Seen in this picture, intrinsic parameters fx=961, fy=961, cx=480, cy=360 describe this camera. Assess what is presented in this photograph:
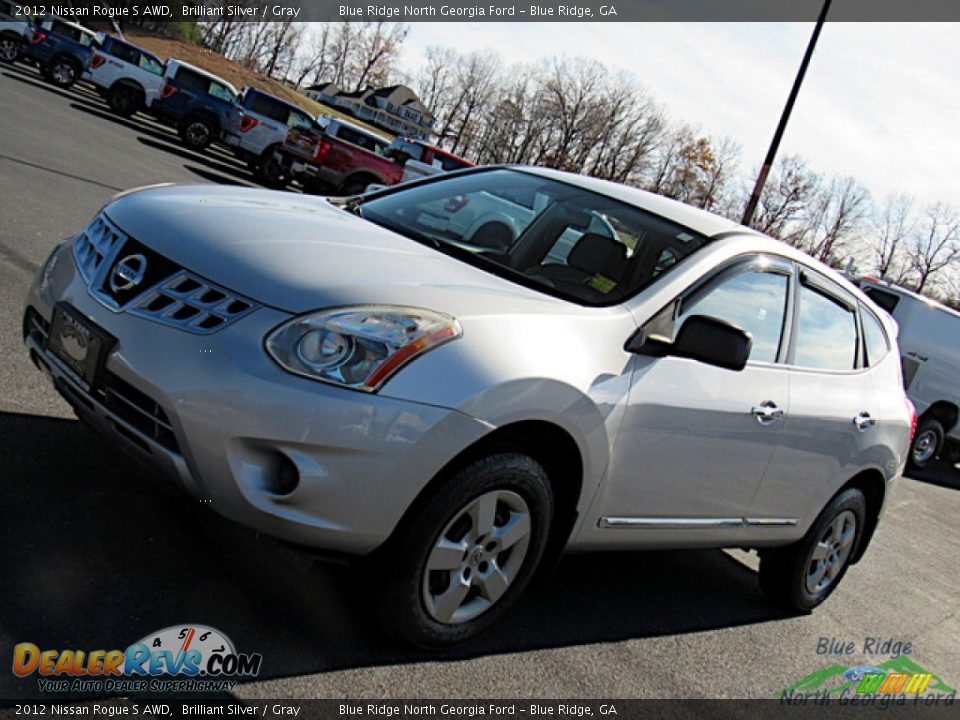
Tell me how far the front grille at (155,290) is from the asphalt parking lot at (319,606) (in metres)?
0.71

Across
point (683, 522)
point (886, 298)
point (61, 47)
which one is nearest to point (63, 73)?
point (61, 47)

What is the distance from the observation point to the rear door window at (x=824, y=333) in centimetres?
451

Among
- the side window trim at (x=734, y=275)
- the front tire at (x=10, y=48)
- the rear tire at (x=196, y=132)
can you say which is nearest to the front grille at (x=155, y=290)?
the side window trim at (x=734, y=275)

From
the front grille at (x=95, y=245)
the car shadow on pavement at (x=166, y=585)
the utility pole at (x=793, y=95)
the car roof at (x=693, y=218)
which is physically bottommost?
the car shadow on pavement at (x=166, y=585)

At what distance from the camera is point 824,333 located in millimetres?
4691

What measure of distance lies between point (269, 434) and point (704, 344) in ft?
5.37

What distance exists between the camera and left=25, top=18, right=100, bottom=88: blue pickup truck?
83.6ft

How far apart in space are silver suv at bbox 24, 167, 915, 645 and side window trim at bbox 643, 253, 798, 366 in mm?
13

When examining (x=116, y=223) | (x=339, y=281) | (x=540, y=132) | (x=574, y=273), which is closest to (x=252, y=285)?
(x=339, y=281)

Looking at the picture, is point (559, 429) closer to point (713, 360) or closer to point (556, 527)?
point (556, 527)

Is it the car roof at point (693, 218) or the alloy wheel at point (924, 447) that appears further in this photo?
the alloy wheel at point (924, 447)

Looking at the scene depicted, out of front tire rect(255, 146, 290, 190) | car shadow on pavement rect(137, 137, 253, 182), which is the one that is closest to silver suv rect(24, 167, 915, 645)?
front tire rect(255, 146, 290, 190)

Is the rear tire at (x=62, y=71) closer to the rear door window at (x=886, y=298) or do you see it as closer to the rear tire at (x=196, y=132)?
the rear tire at (x=196, y=132)

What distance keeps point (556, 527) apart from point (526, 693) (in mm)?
598
